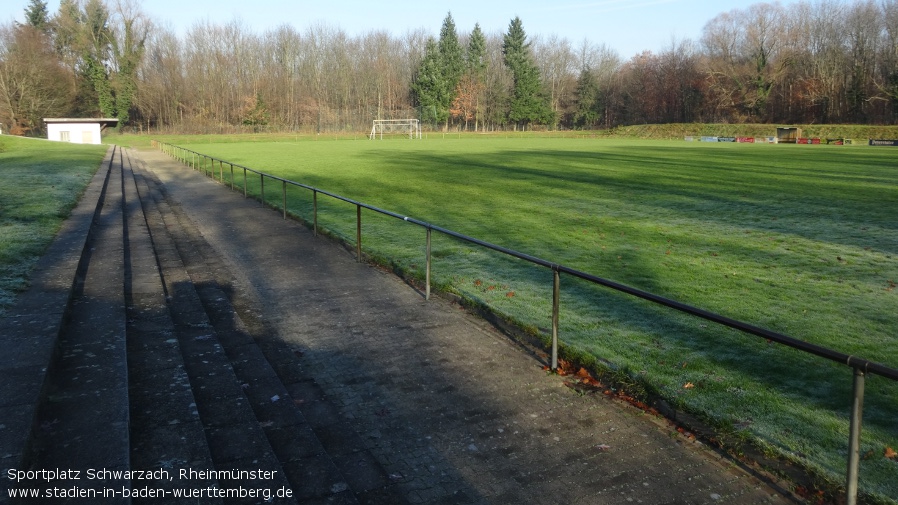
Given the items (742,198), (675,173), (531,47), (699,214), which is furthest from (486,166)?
(531,47)

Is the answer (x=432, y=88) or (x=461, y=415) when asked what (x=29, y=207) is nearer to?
(x=461, y=415)

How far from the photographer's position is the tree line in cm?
7606

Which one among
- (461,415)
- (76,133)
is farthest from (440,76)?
(461,415)

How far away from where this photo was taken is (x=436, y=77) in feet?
299

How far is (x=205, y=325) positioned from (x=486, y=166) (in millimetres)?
23962

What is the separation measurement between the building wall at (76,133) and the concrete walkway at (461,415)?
5624 centimetres

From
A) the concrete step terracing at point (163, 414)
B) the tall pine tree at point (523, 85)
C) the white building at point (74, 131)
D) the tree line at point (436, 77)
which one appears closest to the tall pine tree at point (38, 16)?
the tree line at point (436, 77)

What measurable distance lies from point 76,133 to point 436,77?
157 ft

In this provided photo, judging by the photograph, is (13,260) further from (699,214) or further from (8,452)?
(699,214)

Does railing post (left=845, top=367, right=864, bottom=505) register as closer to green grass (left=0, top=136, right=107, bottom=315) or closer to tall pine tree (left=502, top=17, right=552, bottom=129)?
green grass (left=0, top=136, right=107, bottom=315)

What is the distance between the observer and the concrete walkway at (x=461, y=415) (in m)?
3.64

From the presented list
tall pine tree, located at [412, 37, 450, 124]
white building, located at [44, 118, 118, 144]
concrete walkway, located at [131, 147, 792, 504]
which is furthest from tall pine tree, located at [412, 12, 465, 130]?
concrete walkway, located at [131, 147, 792, 504]

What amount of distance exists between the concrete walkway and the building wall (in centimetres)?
5624

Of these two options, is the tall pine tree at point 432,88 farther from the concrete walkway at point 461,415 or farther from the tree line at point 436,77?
the concrete walkway at point 461,415
